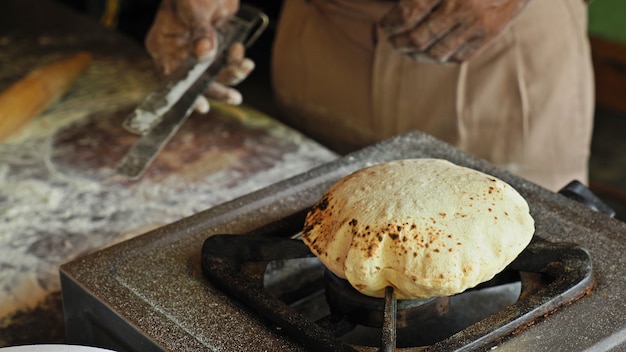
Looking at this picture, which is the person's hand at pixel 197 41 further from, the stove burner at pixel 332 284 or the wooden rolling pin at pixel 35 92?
the stove burner at pixel 332 284

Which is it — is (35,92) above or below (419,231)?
below

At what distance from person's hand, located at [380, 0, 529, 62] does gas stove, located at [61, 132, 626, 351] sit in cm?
35

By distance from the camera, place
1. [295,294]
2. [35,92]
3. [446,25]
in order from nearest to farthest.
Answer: [295,294]
[446,25]
[35,92]

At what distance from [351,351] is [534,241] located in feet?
0.88

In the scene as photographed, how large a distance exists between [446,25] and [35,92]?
743 mm

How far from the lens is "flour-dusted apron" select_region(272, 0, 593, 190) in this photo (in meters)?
1.71

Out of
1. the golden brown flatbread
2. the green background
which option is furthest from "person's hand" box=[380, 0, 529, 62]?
the green background

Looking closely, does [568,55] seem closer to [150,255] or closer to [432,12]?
[432,12]

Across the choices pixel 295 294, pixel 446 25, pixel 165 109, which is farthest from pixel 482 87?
pixel 295 294

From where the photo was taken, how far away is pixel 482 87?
1.72m

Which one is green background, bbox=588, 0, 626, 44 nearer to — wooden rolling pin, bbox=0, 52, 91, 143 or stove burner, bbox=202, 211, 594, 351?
wooden rolling pin, bbox=0, 52, 91, 143

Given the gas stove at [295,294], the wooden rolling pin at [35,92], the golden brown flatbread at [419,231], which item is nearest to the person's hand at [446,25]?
the gas stove at [295,294]

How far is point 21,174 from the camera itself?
4.49 ft

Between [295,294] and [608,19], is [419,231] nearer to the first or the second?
[295,294]
